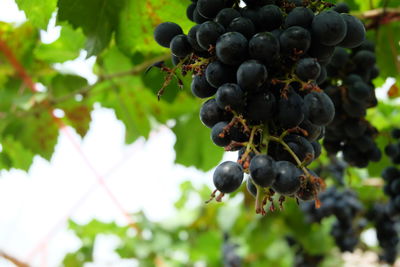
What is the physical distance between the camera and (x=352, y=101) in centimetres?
147

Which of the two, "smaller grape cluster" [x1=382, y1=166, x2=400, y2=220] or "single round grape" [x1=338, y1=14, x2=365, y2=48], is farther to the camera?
"smaller grape cluster" [x1=382, y1=166, x2=400, y2=220]

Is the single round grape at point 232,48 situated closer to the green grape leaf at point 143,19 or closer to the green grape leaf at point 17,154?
the green grape leaf at point 143,19

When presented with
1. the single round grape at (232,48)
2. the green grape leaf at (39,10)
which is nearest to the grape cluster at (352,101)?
the single round grape at (232,48)

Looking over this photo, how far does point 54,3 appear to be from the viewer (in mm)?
1486

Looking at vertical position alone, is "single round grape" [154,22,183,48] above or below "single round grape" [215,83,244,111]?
above

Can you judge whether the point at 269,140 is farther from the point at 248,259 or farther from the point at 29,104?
the point at 248,259

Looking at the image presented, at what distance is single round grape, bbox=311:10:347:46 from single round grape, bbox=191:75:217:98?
0.84 ft

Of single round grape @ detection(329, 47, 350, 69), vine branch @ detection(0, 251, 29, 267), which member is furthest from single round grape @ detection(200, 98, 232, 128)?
vine branch @ detection(0, 251, 29, 267)

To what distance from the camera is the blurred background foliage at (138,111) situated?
155cm

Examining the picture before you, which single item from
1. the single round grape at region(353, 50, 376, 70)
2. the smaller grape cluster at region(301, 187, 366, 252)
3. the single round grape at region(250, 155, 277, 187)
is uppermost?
the single round grape at region(250, 155, 277, 187)

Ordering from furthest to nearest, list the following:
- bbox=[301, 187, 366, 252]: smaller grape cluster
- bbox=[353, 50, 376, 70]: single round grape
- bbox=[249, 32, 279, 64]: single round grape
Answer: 1. bbox=[301, 187, 366, 252]: smaller grape cluster
2. bbox=[353, 50, 376, 70]: single round grape
3. bbox=[249, 32, 279, 64]: single round grape

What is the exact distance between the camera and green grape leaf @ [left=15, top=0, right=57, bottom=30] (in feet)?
4.65

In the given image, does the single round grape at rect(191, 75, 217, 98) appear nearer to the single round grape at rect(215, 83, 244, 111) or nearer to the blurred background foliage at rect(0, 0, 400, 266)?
the single round grape at rect(215, 83, 244, 111)

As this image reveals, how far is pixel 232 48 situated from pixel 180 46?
0.56 ft
